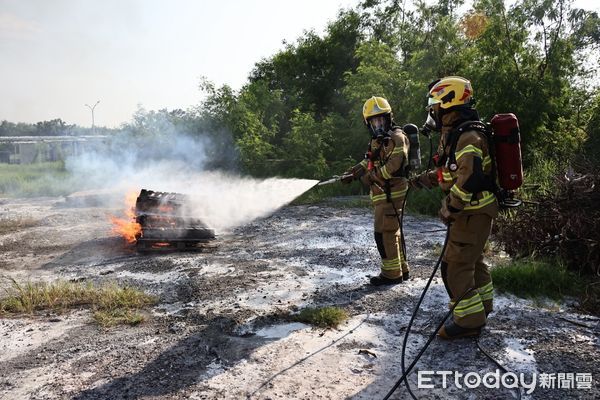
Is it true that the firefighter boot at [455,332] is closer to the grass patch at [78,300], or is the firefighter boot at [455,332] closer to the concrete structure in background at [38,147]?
the grass patch at [78,300]

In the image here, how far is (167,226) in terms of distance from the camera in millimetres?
7492

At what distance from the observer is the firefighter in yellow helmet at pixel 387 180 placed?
519 cm

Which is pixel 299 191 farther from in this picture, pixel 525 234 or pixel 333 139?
pixel 333 139

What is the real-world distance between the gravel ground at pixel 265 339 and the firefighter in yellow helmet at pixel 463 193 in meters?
0.30

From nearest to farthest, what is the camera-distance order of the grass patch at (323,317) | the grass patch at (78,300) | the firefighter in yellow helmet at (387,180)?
the grass patch at (323,317) → the grass patch at (78,300) → the firefighter in yellow helmet at (387,180)

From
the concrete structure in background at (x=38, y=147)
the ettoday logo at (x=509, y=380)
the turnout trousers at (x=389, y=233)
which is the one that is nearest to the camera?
the ettoday logo at (x=509, y=380)

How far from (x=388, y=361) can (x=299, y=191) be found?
535 cm

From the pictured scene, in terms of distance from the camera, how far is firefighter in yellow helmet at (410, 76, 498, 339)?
357 centimetres

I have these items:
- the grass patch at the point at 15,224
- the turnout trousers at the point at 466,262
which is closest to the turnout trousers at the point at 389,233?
the turnout trousers at the point at 466,262

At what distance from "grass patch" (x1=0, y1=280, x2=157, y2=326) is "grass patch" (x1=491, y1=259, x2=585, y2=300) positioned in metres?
4.26

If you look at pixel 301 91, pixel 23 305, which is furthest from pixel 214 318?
pixel 301 91

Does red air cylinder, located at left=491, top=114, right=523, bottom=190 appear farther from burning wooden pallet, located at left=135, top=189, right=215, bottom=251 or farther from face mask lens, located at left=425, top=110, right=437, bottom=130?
burning wooden pallet, located at left=135, top=189, right=215, bottom=251

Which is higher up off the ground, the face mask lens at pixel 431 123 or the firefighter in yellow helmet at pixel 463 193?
the face mask lens at pixel 431 123

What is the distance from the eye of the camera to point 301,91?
66.3 ft
